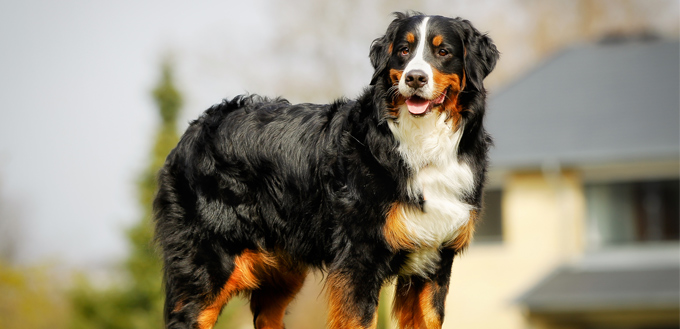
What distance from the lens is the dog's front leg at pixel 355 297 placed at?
4609 millimetres

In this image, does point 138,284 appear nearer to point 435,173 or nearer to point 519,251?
point 519,251

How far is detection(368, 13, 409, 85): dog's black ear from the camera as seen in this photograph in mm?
4707

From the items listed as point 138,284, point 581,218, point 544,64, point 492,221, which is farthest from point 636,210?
point 138,284

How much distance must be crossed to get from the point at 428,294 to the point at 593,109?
18.6 meters

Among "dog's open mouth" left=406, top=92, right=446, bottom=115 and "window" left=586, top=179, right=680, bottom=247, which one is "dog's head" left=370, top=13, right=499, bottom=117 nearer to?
"dog's open mouth" left=406, top=92, right=446, bottom=115

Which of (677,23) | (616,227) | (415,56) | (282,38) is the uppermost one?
(677,23)

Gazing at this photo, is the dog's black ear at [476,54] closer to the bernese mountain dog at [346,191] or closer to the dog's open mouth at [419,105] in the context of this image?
the bernese mountain dog at [346,191]

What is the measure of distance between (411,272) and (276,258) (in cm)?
93

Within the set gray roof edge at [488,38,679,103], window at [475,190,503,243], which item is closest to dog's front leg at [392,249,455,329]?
window at [475,190,503,243]

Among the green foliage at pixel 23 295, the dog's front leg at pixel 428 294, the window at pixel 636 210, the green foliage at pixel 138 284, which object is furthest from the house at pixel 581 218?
the dog's front leg at pixel 428 294

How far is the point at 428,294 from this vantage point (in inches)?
191

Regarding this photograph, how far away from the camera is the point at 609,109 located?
22062mm

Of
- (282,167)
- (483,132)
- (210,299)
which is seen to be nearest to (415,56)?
(483,132)

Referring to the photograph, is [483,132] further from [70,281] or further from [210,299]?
[70,281]
